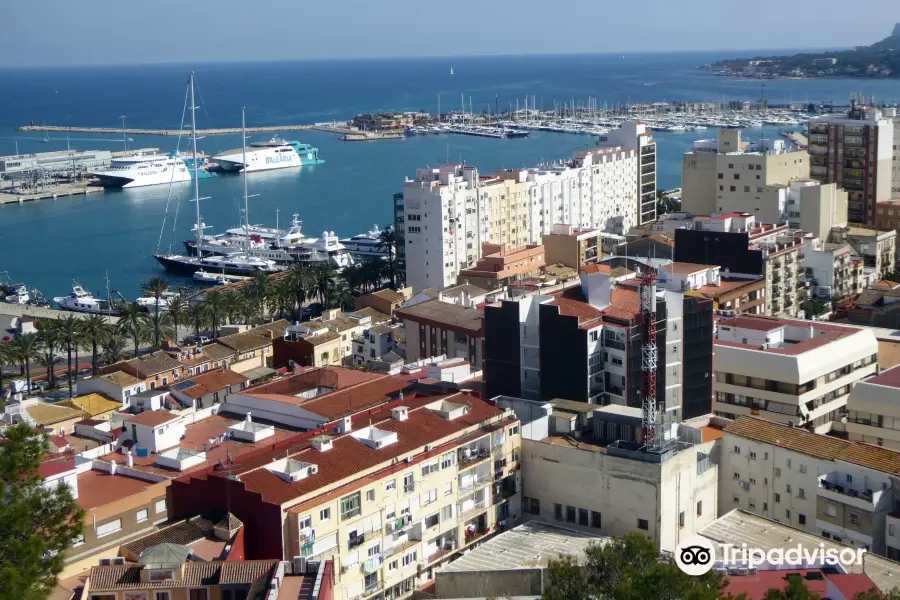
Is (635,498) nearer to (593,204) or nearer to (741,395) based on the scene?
(741,395)

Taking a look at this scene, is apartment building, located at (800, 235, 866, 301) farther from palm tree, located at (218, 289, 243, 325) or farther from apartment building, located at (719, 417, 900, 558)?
apartment building, located at (719, 417, 900, 558)

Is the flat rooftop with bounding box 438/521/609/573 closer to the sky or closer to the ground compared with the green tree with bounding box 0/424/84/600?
closer to the ground

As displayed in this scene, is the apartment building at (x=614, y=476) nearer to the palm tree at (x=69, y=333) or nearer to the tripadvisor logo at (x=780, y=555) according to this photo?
the tripadvisor logo at (x=780, y=555)

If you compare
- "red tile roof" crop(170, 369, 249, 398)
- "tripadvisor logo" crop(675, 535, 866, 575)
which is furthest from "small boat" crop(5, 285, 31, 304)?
"tripadvisor logo" crop(675, 535, 866, 575)

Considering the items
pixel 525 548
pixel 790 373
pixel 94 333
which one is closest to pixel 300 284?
pixel 94 333

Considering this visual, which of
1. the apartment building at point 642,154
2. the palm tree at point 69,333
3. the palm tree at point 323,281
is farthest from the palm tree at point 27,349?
the apartment building at point 642,154

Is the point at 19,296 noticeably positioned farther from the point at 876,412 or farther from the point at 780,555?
the point at 780,555
